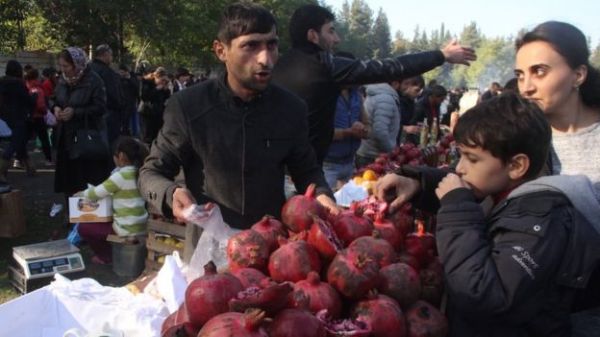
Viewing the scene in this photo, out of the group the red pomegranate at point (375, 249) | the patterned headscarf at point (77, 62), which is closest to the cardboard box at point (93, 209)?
the patterned headscarf at point (77, 62)

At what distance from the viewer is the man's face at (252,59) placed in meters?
2.77

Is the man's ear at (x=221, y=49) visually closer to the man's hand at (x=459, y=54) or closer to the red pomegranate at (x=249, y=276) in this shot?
the red pomegranate at (x=249, y=276)

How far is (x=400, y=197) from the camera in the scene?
2.42 metres

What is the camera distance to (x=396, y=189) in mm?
2467

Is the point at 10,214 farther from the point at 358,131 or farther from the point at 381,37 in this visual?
the point at 381,37

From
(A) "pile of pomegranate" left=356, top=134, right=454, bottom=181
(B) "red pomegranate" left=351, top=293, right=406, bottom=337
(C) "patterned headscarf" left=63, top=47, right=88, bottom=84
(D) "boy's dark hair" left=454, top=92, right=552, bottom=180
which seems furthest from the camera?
(C) "patterned headscarf" left=63, top=47, right=88, bottom=84

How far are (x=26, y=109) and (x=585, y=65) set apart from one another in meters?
9.62

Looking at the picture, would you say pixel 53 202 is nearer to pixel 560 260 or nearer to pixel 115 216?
pixel 115 216

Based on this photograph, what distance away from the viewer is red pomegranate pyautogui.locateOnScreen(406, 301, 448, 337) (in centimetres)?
175

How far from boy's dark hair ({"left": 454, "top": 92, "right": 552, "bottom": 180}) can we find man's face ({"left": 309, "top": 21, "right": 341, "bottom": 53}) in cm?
275

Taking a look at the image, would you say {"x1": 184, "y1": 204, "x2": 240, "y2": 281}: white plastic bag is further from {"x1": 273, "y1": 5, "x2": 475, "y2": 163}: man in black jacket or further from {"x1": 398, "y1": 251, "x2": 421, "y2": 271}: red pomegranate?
{"x1": 273, "y1": 5, "x2": 475, "y2": 163}: man in black jacket

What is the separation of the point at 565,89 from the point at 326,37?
8.10 feet

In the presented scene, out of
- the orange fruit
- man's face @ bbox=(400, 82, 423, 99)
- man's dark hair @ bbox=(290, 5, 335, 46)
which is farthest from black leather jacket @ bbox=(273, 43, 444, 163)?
man's face @ bbox=(400, 82, 423, 99)

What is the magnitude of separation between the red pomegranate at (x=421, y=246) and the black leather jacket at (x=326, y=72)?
2.12 m
